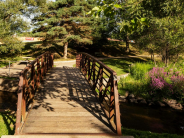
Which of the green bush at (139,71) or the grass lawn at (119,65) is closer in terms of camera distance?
the green bush at (139,71)

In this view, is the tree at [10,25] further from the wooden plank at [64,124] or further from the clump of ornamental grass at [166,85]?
the wooden plank at [64,124]

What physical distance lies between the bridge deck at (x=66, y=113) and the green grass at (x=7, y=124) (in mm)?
693

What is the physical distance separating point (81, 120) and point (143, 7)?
15072 millimetres

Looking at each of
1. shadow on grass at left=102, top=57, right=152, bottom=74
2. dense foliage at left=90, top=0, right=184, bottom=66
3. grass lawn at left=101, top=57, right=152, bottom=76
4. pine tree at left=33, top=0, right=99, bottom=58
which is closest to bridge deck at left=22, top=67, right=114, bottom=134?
dense foliage at left=90, top=0, right=184, bottom=66

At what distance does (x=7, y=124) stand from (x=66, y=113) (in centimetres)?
182

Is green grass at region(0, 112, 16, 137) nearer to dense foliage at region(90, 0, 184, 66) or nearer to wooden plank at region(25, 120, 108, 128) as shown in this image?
wooden plank at region(25, 120, 108, 128)

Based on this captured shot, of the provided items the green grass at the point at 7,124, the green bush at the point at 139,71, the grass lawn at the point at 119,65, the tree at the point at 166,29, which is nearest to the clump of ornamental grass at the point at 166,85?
the green bush at the point at 139,71

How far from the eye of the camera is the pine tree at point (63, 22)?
79.0ft

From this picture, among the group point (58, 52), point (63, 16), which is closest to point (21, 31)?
point (63, 16)

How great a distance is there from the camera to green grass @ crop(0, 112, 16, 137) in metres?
4.35

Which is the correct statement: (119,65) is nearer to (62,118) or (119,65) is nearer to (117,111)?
(62,118)

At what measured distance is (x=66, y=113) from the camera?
→ 459 cm

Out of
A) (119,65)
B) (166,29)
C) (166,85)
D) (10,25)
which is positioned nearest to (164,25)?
(166,29)

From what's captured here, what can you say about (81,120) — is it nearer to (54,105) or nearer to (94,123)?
(94,123)
